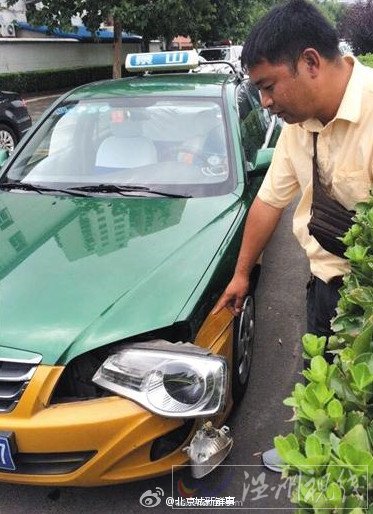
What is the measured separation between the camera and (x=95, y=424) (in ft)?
5.45

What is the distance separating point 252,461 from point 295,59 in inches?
62.0

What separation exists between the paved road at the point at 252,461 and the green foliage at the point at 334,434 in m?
1.06

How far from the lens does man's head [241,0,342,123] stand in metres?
1.55

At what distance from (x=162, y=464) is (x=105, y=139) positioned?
188 cm

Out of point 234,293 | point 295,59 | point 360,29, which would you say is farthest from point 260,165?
point 360,29

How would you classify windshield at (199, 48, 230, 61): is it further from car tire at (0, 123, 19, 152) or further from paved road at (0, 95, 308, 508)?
paved road at (0, 95, 308, 508)

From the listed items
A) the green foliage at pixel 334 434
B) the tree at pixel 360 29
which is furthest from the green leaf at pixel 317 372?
the tree at pixel 360 29

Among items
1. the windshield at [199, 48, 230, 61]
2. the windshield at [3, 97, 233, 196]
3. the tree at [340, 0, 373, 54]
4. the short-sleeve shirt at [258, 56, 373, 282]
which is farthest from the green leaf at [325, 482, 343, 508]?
the tree at [340, 0, 373, 54]

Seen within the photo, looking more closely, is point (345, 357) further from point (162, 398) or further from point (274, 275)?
point (274, 275)

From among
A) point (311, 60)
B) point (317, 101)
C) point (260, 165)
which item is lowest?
point (260, 165)

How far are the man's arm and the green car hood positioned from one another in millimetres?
137

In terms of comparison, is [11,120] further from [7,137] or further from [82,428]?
[82,428]

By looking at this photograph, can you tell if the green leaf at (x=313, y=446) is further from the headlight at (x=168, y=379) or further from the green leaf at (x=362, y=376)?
the headlight at (x=168, y=379)

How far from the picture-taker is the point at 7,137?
7.16 metres
